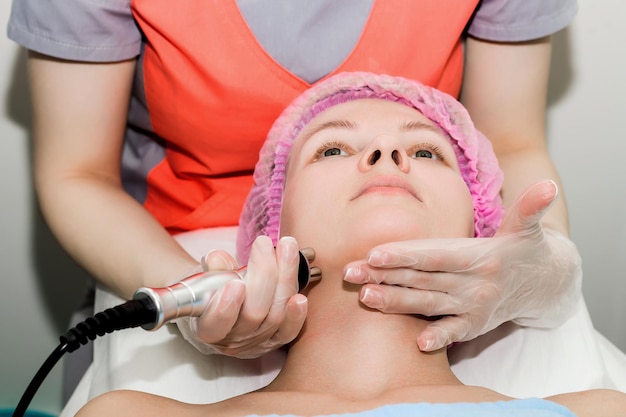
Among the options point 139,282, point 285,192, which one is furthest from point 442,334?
point 139,282

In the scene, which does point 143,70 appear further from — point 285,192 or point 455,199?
point 455,199

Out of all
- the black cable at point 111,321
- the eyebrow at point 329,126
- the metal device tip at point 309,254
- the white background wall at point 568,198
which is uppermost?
the eyebrow at point 329,126

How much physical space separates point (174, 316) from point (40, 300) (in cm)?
110

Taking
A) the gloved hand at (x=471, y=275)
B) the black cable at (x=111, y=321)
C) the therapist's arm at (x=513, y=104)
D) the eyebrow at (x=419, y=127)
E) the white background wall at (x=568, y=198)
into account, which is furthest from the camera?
the white background wall at (x=568, y=198)

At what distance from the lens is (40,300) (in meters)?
1.88

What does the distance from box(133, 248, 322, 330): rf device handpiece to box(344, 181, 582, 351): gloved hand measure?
19 cm

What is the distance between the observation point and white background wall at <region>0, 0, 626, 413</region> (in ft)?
5.78

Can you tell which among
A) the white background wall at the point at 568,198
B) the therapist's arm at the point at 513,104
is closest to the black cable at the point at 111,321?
the therapist's arm at the point at 513,104

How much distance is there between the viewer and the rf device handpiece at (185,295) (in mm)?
866

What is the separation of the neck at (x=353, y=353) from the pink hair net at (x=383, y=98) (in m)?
0.21

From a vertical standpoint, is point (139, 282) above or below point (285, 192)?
below

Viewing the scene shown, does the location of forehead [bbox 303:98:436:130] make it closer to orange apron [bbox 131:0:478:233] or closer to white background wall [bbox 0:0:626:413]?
orange apron [bbox 131:0:478:233]

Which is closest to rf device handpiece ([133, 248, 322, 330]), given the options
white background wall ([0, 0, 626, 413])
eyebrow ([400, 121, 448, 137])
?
eyebrow ([400, 121, 448, 137])

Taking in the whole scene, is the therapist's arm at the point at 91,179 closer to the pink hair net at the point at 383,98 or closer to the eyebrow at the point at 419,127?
the pink hair net at the point at 383,98
